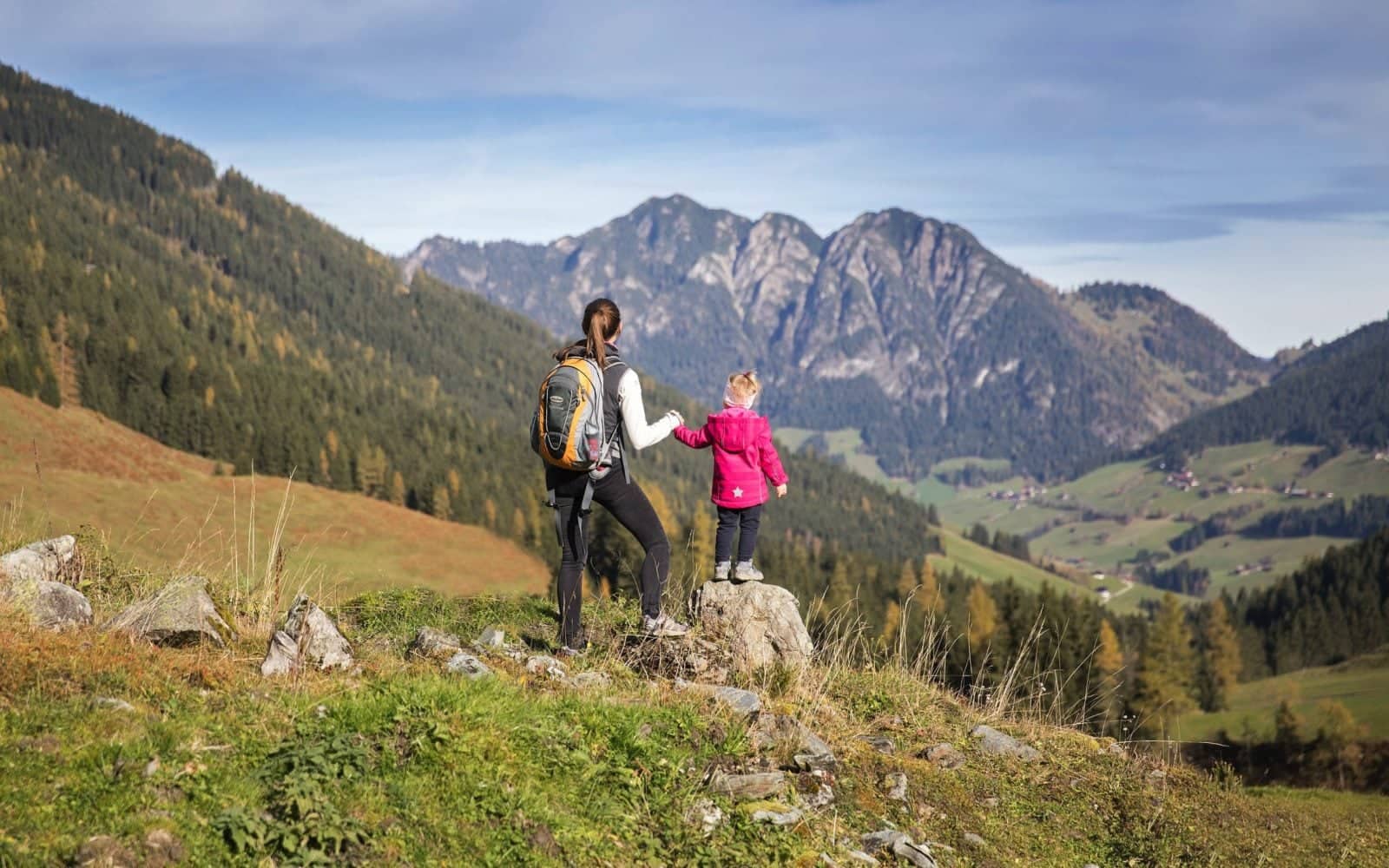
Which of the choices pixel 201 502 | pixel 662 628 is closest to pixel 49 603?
pixel 662 628

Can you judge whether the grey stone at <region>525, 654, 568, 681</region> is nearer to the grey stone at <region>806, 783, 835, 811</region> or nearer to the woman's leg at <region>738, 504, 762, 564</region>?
the grey stone at <region>806, 783, 835, 811</region>

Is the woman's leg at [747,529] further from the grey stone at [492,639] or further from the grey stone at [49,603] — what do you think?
the grey stone at [49,603]

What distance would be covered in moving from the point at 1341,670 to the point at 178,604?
16245cm

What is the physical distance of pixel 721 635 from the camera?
11.0 meters

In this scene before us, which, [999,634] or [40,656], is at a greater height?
[40,656]

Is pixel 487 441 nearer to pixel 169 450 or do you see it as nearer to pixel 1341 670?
pixel 169 450

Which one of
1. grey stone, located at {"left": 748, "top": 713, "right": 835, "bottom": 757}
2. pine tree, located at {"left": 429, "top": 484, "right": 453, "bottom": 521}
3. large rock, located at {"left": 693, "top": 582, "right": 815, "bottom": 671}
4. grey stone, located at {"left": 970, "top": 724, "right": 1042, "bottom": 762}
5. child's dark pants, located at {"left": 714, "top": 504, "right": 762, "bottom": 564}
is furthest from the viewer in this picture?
pine tree, located at {"left": 429, "top": 484, "right": 453, "bottom": 521}

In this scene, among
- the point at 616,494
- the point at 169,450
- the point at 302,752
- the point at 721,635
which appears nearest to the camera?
the point at 302,752

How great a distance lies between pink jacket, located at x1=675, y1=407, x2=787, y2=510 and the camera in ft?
37.8

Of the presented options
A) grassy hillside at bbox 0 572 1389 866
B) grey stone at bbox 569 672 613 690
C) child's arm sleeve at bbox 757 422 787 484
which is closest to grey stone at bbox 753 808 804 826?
grassy hillside at bbox 0 572 1389 866

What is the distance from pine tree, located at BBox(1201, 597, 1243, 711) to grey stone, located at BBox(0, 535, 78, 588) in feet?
444

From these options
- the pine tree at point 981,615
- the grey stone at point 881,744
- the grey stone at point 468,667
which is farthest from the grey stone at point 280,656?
the pine tree at point 981,615

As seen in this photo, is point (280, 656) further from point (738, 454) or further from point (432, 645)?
point (738, 454)

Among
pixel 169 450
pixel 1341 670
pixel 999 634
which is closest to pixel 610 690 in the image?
pixel 999 634
